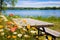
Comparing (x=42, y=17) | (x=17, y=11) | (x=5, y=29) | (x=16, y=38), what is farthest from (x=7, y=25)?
(x=42, y=17)

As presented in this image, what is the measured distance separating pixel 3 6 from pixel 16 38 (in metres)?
2.48

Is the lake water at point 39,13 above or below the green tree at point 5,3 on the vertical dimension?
below

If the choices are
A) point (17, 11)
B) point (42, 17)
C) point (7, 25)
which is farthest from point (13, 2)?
point (7, 25)

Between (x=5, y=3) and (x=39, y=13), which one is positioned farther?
(x=39, y=13)

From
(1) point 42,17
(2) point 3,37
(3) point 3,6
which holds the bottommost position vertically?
(1) point 42,17

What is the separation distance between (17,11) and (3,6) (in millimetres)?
293

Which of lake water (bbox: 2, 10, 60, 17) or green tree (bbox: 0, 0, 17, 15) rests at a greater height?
green tree (bbox: 0, 0, 17, 15)

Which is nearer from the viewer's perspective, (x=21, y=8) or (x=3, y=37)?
(x=3, y=37)

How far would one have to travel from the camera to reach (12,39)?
1325mm

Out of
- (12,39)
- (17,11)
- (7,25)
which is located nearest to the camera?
(12,39)

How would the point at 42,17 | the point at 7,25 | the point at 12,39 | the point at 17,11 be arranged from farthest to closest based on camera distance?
the point at 42,17 → the point at 17,11 → the point at 7,25 → the point at 12,39

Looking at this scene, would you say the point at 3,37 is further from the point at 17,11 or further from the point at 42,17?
the point at 42,17

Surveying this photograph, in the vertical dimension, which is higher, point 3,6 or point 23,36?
point 23,36

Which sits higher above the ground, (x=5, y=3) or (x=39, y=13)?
(x=5, y=3)
